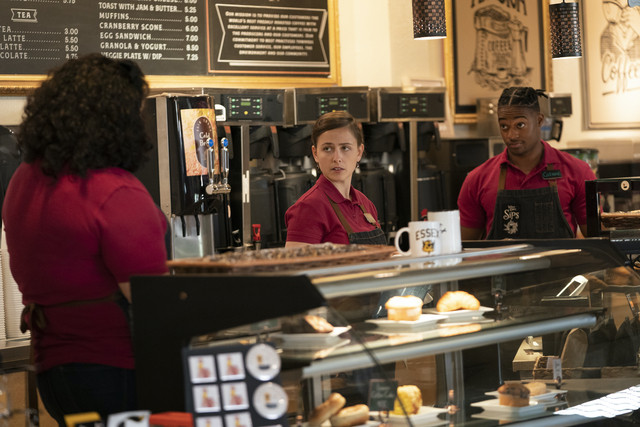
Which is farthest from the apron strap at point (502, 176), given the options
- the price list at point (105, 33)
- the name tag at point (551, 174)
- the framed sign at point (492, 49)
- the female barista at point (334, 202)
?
the framed sign at point (492, 49)

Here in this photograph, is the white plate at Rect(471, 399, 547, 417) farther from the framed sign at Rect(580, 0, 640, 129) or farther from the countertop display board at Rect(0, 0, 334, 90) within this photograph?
the framed sign at Rect(580, 0, 640, 129)

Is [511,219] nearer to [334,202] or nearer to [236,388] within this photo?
[334,202]

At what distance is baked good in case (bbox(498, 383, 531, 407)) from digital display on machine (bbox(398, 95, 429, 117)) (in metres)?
3.27

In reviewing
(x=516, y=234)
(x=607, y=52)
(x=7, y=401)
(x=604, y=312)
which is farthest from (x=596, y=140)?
(x=7, y=401)

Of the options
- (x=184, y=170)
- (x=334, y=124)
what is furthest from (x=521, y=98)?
(x=184, y=170)

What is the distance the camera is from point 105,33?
17.1ft

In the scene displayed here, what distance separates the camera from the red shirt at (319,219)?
2.97m

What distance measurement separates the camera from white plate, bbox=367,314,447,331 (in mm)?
2127

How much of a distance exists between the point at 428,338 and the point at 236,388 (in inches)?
21.1

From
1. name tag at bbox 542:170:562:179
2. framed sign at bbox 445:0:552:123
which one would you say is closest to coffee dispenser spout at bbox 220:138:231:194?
name tag at bbox 542:170:562:179

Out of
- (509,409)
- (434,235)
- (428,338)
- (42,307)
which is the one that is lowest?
(509,409)

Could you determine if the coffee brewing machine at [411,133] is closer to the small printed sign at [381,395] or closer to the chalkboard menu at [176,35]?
the chalkboard menu at [176,35]

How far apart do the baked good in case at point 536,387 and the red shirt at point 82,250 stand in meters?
1.07

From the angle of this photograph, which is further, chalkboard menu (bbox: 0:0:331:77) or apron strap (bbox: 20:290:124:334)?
chalkboard menu (bbox: 0:0:331:77)
